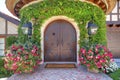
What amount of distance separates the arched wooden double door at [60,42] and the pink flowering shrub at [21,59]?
79.2 inches

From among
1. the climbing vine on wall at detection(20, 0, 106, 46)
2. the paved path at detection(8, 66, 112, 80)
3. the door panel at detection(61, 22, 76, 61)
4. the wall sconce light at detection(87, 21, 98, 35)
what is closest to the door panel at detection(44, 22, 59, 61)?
the door panel at detection(61, 22, 76, 61)

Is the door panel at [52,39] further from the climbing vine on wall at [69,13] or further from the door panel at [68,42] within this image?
the climbing vine on wall at [69,13]

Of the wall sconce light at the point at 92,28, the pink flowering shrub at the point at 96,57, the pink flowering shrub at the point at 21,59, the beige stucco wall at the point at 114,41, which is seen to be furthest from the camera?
the beige stucco wall at the point at 114,41

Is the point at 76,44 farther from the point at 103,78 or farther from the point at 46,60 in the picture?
the point at 103,78

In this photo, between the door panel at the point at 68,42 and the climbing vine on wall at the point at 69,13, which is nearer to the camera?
the climbing vine on wall at the point at 69,13

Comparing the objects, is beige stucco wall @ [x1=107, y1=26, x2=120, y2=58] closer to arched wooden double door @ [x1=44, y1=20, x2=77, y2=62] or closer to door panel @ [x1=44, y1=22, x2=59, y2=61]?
arched wooden double door @ [x1=44, y1=20, x2=77, y2=62]

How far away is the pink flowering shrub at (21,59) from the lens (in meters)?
6.32

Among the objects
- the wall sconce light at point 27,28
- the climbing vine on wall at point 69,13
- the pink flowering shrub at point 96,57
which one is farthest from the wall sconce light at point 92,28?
the wall sconce light at point 27,28

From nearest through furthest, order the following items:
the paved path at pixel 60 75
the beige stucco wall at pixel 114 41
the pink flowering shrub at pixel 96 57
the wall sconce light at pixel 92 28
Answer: the paved path at pixel 60 75 < the pink flowering shrub at pixel 96 57 < the wall sconce light at pixel 92 28 < the beige stucco wall at pixel 114 41

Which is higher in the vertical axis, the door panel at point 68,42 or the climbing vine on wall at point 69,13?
the climbing vine on wall at point 69,13

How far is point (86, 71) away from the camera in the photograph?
6871mm

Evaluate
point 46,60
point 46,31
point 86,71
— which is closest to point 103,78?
point 86,71

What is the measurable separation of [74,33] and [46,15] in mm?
1769

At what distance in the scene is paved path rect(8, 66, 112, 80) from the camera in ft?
19.9
